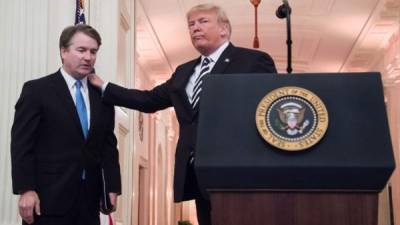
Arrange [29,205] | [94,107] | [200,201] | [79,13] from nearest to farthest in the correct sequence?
[29,205]
[200,201]
[94,107]
[79,13]

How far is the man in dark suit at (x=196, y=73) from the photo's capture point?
2725 millimetres

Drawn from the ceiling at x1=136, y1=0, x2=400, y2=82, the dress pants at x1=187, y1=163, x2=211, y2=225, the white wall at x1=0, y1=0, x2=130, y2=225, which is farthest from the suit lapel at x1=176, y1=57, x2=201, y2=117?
the ceiling at x1=136, y1=0, x2=400, y2=82

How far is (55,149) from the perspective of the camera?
2.77 m

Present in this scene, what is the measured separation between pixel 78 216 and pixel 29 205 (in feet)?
0.77

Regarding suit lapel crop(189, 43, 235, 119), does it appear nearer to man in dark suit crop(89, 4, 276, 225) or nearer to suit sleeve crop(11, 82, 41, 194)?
man in dark suit crop(89, 4, 276, 225)

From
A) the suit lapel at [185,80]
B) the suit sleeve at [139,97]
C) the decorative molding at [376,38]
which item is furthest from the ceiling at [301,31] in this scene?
the suit lapel at [185,80]

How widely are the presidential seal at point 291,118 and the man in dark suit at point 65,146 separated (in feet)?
3.52

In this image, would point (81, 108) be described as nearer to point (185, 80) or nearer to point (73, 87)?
point (73, 87)

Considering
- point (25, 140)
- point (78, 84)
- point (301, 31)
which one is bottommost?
point (25, 140)

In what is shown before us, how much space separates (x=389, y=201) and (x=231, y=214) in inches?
469

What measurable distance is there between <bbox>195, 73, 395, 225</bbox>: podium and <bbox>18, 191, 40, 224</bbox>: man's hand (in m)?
0.94

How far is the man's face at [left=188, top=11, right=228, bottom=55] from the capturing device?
2885 millimetres

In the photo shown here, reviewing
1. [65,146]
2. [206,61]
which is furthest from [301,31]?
[65,146]

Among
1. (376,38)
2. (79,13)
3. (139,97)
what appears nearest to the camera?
(139,97)
